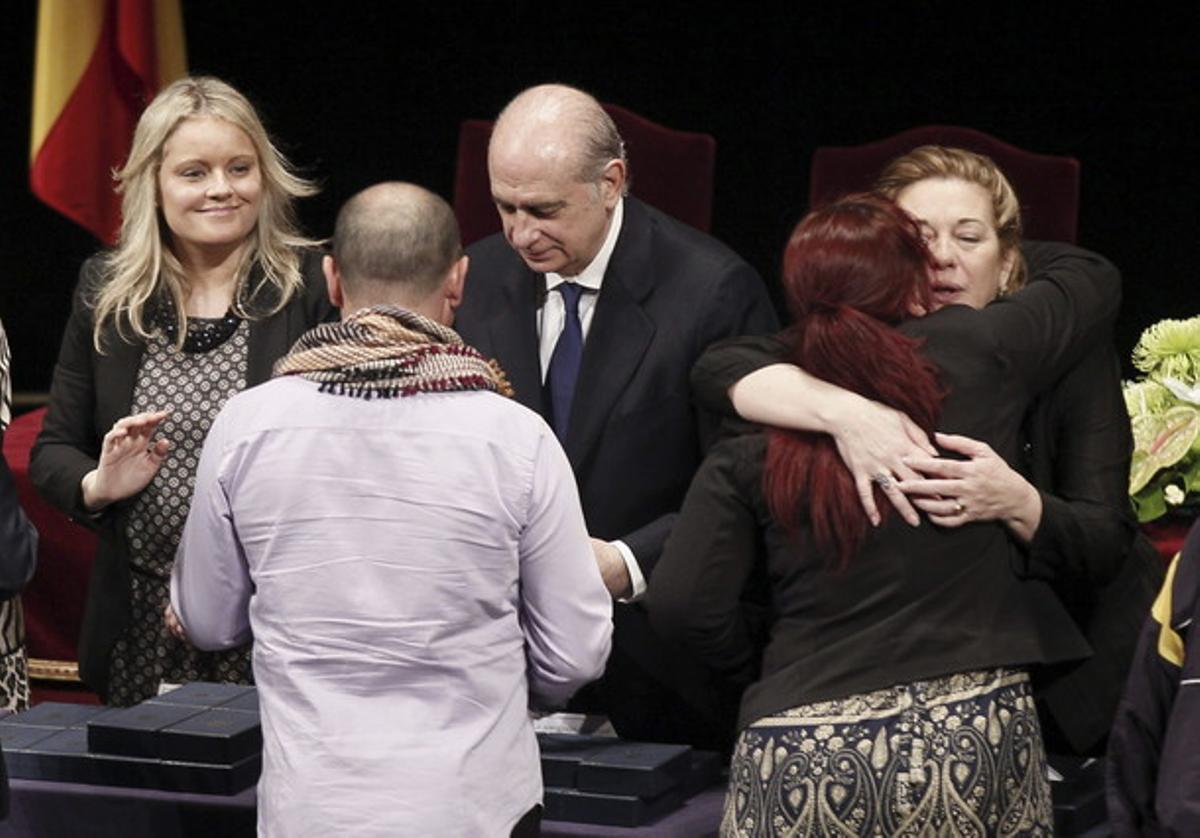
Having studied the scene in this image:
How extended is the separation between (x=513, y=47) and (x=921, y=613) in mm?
3510

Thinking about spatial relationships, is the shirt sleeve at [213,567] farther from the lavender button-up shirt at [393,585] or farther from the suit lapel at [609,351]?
the suit lapel at [609,351]

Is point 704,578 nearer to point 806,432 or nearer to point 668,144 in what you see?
point 806,432

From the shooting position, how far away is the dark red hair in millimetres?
2814

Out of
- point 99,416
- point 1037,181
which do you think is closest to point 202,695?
point 99,416

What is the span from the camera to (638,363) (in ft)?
11.7

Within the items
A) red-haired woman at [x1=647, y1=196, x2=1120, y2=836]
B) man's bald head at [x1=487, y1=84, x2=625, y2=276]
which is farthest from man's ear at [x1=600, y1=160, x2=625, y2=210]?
red-haired woman at [x1=647, y1=196, x2=1120, y2=836]

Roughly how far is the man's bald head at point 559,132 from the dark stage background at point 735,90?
2336 millimetres

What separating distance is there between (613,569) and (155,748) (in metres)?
0.73

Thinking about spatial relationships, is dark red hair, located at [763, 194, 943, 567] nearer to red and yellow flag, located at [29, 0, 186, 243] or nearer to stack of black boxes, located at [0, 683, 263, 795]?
stack of black boxes, located at [0, 683, 263, 795]

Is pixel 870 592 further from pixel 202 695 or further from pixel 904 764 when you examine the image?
pixel 202 695

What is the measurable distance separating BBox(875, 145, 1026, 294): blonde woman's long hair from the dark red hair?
17.3 inches

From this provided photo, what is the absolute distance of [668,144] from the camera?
5.38 m

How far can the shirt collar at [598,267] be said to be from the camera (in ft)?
11.9

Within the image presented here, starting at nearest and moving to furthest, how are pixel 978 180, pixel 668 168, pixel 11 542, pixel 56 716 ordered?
pixel 11 542 → pixel 978 180 → pixel 56 716 → pixel 668 168
